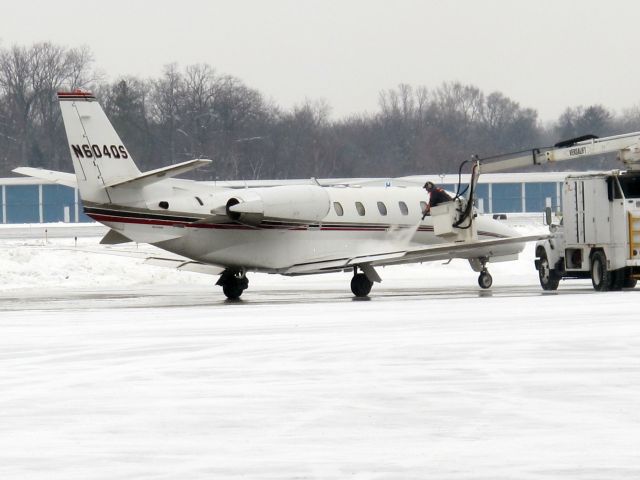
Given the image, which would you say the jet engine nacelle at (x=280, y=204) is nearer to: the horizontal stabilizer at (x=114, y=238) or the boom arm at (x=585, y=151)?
the horizontal stabilizer at (x=114, y=238)

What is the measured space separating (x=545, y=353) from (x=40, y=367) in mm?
5978

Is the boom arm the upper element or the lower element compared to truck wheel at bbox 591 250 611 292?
upper

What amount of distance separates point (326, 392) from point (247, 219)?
16.4 m

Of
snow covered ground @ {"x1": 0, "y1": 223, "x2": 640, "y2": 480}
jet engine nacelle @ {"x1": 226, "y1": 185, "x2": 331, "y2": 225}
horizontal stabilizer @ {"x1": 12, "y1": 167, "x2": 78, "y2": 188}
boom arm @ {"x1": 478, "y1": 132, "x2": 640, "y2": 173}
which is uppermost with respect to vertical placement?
boom arm @ {"x1": 478, "y1": 132, "x2": 640, "y2": 173}

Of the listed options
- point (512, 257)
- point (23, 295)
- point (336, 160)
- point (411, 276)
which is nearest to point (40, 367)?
point (23, 295)

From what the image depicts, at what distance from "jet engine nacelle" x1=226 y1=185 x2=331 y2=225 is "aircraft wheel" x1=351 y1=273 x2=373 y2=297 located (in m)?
1.68

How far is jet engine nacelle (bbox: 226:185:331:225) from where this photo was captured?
28672 millimetres

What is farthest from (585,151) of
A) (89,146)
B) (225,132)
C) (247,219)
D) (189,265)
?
(225,132)

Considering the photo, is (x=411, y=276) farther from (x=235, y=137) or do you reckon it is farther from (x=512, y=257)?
(x=235, y=137)

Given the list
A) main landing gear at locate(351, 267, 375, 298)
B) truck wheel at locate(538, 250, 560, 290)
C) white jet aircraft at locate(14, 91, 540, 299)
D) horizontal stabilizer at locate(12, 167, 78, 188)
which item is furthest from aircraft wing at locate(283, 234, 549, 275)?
horizontal stabilizer at locate(12, 167, 78, 188)

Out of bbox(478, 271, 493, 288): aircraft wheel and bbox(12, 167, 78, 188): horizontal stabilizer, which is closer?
bbox(12, 167, 78, 188): horizontal stabilizer

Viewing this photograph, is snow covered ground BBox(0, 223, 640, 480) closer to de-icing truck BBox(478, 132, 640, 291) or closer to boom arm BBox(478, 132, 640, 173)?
de-icing truck BBox(478, 132, 640, 291)

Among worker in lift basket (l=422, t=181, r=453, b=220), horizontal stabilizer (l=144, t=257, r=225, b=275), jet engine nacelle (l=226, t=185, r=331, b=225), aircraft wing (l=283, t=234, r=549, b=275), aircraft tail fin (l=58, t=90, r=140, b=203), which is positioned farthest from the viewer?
worker in lift basket (l=422, t=181, r=453, b=220)

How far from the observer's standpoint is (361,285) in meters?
29.9
